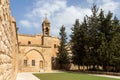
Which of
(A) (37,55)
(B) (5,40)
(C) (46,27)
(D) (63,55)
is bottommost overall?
(B) (5,40)

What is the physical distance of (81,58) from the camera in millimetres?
45906

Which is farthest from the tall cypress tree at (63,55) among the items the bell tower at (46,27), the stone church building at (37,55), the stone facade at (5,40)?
the stone facade at (5,40)

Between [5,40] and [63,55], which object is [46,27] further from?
[5,40]

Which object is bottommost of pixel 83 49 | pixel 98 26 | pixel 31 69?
pixel 31 69

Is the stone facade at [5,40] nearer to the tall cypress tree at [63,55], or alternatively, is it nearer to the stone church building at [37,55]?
the stone church building at [37,55]

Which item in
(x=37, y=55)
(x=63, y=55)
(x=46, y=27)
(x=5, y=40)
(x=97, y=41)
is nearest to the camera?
(x=5, y=40)

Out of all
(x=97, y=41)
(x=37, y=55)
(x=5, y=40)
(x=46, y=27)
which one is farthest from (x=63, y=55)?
(x=5, y=40)

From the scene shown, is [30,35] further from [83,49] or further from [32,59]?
[83,49]

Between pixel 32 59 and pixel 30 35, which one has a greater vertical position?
pixel 30 35

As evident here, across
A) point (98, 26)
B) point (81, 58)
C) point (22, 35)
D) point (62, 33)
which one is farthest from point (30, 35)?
point (98, 26)

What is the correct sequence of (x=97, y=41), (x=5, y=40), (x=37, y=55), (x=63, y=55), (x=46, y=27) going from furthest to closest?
(x=46, y=27)
(x=63, y=55)
(x=37, y=55)
(x=97, y=41)
(x=5, y=40)

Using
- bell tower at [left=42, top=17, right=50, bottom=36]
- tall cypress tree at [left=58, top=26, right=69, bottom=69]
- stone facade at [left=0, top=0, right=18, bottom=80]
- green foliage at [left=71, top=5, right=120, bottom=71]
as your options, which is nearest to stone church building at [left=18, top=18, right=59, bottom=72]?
bell tower at [left=42, top=17, right=50, bottom=36]

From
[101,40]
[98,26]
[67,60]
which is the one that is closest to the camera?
[101,40]

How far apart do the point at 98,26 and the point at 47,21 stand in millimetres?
15667
